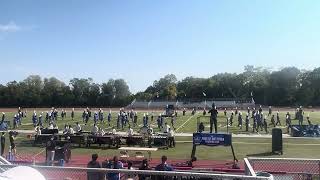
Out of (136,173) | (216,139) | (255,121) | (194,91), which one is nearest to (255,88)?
(194,91)

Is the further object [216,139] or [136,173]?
[216,139]

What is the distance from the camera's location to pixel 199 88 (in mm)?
121688

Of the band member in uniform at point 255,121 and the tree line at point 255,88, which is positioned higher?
the tree line at point 255,88

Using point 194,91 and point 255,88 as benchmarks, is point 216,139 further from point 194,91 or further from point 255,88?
point 194,91

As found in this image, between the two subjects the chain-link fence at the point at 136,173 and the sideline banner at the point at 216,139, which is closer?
the chain-link fence at the point at 136,173

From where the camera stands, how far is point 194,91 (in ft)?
404

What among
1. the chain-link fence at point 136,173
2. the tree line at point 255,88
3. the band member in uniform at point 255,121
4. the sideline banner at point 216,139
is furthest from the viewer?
the tree line at point 255,88

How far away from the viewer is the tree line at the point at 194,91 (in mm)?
108250

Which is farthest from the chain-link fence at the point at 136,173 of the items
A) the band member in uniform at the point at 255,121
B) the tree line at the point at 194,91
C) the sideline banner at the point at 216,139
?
the tree line at the point at 194,91

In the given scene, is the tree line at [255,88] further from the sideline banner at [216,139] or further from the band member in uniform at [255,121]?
the sideline banner at [216,139]

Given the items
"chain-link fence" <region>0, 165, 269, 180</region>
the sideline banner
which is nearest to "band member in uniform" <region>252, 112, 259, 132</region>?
the sideline banner

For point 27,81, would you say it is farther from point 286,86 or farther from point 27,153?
point 27,153

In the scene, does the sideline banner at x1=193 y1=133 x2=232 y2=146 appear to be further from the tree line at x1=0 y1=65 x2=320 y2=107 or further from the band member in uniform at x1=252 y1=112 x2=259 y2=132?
the tree line at x1=0 y1=65 x2=320 y2=107

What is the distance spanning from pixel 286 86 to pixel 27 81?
70872 millimetres
